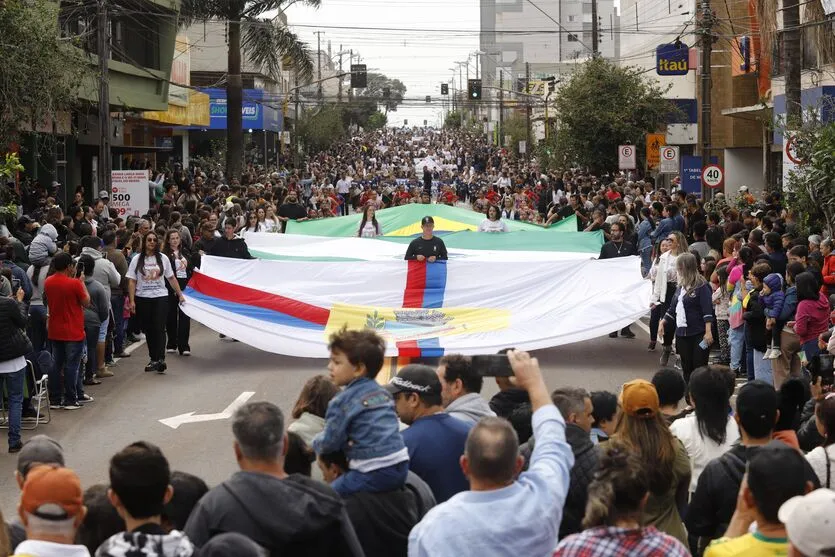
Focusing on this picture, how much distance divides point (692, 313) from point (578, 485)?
825cm

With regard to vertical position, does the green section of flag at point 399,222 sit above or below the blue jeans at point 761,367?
above

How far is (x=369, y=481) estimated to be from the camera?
5977mm

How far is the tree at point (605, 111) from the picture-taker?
145 ft

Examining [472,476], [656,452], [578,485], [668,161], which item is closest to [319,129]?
[668,161]

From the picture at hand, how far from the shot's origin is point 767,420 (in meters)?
6.47

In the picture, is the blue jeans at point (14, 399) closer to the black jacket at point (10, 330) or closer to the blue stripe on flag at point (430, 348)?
the black jacket at point (10, 330)

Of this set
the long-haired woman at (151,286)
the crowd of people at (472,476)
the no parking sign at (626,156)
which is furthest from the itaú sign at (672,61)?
the crowd of people at (472,476)

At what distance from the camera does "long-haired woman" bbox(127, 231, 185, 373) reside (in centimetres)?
1672

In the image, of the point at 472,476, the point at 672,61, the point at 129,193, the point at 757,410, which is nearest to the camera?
the point at 472,476

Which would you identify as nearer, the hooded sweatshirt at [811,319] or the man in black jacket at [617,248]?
the hooded sweatshirt at [811,319]

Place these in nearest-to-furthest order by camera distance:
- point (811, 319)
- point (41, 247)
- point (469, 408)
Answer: point (469, 408)
point (811, 319)
point (41, 247)

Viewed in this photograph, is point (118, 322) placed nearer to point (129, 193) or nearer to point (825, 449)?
point (129, 193)

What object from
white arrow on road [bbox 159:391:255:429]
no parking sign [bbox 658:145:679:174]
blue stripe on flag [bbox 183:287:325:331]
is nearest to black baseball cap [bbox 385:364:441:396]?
white arrow on road [bbox 159:391:255:429]

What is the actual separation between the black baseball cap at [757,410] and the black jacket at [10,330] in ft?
25.7
